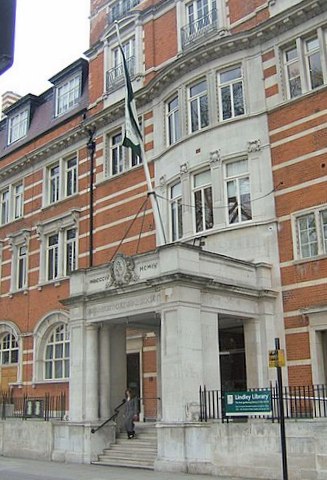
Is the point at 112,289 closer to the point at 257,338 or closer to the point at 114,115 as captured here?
the point at 257,338

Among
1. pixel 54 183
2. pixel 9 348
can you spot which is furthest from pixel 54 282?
pixel 54 183

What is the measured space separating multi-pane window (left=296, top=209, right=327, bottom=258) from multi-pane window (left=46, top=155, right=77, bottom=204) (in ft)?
42.6

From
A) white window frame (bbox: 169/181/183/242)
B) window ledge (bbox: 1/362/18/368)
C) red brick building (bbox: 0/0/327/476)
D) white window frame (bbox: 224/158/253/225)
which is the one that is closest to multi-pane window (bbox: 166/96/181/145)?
red brick building (bbox: 0/0/327/476)

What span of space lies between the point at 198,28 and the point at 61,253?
11.8 meters

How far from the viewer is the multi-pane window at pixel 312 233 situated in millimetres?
17562

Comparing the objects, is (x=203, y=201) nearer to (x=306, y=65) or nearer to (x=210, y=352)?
(x=306, y=65)

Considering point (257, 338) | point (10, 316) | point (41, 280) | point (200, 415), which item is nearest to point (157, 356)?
point (257, 338)

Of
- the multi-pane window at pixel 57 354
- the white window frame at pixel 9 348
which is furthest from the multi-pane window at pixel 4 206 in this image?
the multi-pane window at pixel 57 354

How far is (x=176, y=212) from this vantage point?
21.8m

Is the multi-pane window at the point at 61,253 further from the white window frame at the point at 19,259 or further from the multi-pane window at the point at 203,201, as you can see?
the multi-pane window at the point at 203,201

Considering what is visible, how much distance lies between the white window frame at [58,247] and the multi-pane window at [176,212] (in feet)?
21.6

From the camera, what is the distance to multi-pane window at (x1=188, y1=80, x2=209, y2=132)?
21094 mm

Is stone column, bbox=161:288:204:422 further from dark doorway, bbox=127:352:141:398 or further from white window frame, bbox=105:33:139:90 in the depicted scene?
white window frame, bbox=105:33:139:90

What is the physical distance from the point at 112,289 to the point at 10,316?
14.0 m
